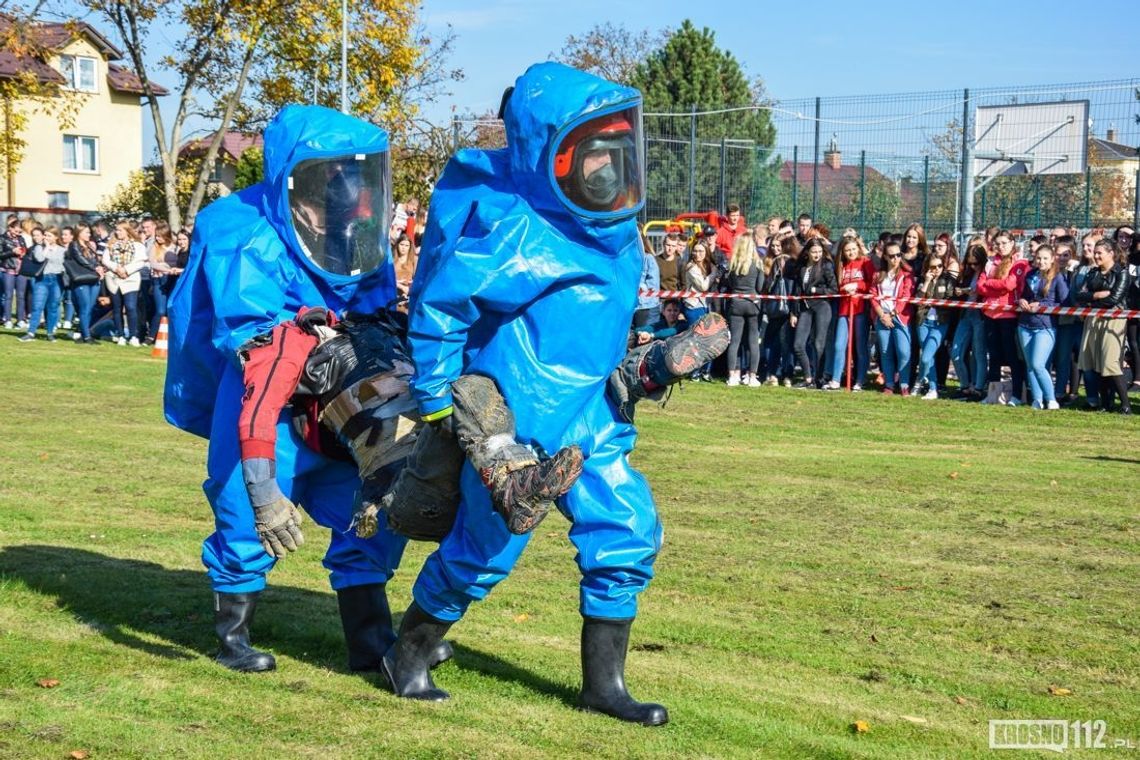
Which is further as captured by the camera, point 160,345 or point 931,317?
point 160,345

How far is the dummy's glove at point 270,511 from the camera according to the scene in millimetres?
5098

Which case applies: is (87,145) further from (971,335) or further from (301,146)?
(301,146)

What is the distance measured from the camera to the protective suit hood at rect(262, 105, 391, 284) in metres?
5.70

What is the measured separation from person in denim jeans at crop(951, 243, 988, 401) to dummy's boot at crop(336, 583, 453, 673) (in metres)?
11.2

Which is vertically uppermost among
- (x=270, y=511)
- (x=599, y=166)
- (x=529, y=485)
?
(x=599, y=166)

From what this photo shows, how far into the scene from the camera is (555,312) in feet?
15.5

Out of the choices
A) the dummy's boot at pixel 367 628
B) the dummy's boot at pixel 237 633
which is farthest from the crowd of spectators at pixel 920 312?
the dummy's boot at pixel 237 633

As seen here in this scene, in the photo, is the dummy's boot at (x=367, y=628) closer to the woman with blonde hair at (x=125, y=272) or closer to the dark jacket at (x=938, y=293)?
the dark jacket at (x=938, y=293)

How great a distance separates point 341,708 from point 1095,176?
59.9 ft

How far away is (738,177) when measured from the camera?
24422 mm

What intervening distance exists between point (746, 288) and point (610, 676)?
12677mm

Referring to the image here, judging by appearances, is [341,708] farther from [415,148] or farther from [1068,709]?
[415,148]

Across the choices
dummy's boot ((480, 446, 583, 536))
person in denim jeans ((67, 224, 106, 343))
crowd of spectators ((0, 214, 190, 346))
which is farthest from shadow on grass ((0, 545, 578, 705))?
person in denim jeans ((67, 224, 106, 343))

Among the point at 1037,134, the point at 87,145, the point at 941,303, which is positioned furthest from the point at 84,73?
the point at 941,303
